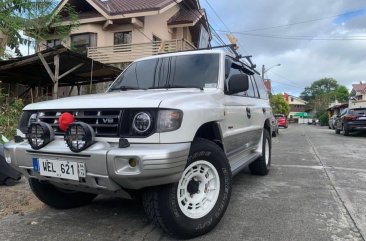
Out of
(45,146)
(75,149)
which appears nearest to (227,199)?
(75,149)

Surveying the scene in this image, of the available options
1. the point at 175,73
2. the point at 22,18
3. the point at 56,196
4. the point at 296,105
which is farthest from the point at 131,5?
the point at 296,105

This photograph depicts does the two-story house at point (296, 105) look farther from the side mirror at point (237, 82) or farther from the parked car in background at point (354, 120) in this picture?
the side mirror at point (237, 82)

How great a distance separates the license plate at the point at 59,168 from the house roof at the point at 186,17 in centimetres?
2113

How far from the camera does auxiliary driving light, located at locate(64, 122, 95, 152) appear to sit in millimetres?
3264

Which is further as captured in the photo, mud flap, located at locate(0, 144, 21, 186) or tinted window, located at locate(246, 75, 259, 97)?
tinted window, located at locate(246, 75, 259, 97)

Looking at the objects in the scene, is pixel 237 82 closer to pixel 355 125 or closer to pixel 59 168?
pixel 59 168

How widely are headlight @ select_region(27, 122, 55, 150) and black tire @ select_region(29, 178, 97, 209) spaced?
780mm

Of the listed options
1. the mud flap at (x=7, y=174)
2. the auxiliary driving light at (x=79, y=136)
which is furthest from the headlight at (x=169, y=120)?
the mud flap at (x=7, y=174)

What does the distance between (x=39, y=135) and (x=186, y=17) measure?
21.8 metres

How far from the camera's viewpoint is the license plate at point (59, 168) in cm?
328

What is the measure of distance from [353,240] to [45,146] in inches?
122

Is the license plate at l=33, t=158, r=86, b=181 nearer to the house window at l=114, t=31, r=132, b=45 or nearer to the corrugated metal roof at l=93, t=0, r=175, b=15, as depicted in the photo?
the corrugated metal roof at l=93, t=0, r=175, b=15

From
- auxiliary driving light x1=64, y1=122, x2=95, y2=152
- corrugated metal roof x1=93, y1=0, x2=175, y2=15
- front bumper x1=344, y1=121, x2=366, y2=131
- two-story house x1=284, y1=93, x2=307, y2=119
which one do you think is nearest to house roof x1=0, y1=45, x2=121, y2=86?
corrugated metal roof x1=93, y1=0, x2=175, y2=15

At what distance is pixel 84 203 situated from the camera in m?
4.82
